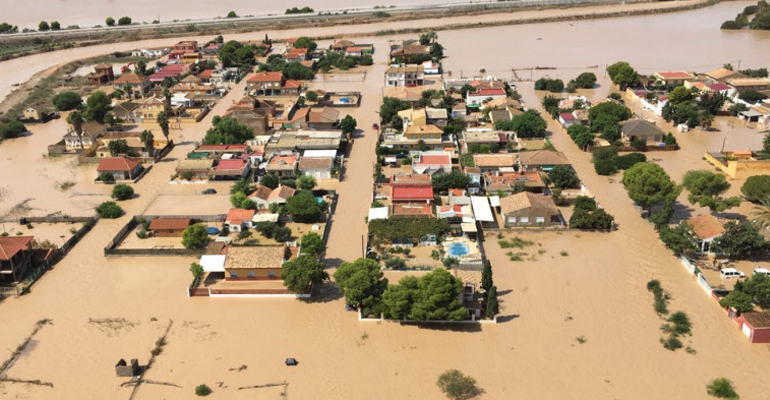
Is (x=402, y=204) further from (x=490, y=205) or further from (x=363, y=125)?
(x=363, y=125)

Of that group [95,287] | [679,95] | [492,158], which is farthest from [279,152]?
[679,95]

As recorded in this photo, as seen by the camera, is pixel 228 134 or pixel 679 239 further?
pixel 228 134

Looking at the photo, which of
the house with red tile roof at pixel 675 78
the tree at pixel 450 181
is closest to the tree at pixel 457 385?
the tree at pixel 450 181

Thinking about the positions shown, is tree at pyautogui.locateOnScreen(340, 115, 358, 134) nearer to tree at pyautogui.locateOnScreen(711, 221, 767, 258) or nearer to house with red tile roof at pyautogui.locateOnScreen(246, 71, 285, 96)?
house with red tile roof at pyautogui.locateOnScreen(246, 71, 285, 96)

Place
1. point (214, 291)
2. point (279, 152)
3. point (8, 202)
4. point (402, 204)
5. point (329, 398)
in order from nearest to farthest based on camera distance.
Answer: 1. point (329, 398)
2. point (214, 291)
3. point (402, 204)
4. point (8, 202)
5. point (279, 152)

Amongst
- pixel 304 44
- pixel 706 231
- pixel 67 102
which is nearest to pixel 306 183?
pixel 706 231

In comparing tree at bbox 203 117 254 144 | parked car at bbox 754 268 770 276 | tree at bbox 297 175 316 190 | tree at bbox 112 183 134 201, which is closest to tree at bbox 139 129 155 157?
tree at bbox 203 117 254 144

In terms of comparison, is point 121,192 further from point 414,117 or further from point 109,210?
point 414,117
